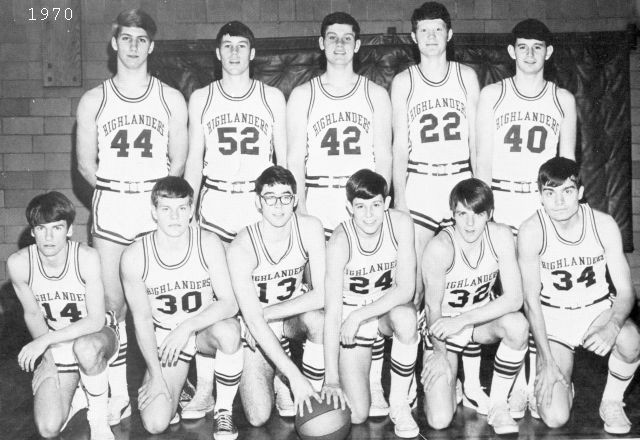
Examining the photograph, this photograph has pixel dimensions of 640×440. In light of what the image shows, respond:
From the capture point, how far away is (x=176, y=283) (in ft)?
13.9

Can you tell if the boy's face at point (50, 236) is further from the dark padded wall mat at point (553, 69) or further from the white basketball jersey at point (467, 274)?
the dark padded wall mat at point (553, 69)

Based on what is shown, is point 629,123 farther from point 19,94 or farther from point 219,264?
point 19,94

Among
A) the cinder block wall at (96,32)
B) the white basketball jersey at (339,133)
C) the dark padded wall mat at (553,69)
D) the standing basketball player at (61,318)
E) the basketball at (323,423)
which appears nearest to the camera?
the basketball at (323,423)

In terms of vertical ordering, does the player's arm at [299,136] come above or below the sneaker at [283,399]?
above

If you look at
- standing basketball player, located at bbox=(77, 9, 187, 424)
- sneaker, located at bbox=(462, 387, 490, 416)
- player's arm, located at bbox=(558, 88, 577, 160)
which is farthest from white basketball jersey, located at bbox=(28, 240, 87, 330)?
player's arm, located at bbox=(558, 88, 577, 160)

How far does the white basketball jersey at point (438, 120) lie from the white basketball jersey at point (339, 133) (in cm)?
30

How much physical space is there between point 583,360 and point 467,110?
7.05 ft

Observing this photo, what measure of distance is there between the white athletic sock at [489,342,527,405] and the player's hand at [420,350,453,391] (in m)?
0.28

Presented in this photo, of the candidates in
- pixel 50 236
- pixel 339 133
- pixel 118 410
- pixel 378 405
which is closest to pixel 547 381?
pixel 378 405

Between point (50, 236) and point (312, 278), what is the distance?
61.6 inches

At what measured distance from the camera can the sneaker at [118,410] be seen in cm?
420

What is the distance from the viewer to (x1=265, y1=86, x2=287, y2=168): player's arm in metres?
4.77

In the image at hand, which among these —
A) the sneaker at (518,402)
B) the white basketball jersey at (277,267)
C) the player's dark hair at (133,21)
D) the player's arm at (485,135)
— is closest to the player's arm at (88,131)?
the player's dark hair at (133,21)

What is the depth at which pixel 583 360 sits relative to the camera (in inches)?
210
